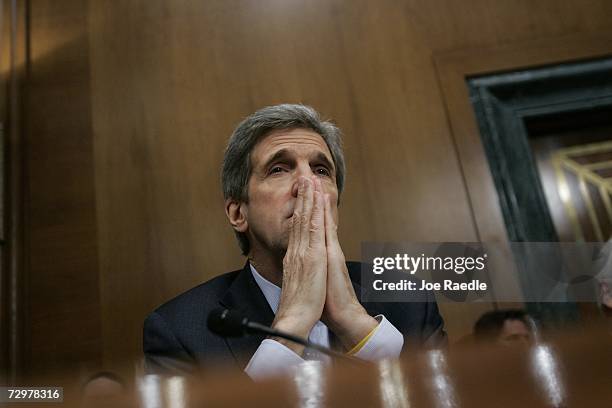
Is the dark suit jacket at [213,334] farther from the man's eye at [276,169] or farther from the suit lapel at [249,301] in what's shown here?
the man's eye at [276,169]

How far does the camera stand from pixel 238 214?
1.19 m

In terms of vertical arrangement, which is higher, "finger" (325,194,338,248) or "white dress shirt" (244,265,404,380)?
"finger" (325,194,338,248)

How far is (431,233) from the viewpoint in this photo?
1.62 meters

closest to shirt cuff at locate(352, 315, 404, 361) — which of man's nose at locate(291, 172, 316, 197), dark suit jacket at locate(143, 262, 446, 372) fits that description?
dark suit jacket at locate(143, 262, 446, 372)

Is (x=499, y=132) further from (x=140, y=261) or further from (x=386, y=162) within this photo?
(x=140, y=261)

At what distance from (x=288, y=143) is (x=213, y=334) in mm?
425

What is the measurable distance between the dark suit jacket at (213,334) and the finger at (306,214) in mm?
134

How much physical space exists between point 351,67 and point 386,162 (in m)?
0.33

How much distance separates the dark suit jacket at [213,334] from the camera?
95cm

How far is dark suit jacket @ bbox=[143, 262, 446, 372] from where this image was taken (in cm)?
95

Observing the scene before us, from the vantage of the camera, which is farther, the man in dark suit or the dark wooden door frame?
the dark wooden door frame

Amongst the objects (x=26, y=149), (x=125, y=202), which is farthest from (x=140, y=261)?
(x=26, y=149)

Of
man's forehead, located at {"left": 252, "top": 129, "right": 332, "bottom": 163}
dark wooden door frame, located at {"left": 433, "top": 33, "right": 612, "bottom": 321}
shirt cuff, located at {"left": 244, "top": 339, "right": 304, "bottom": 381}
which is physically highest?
dark wooden door frame, located at {"left": 433, "top": 33, "right": 612, "bottom": 321}

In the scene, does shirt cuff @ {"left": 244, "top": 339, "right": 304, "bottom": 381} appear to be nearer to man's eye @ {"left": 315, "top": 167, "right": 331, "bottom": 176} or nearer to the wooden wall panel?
man's eye @ {"left": 315, "top": 167, "right": 331, "bottom": 176}
